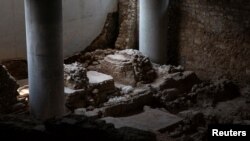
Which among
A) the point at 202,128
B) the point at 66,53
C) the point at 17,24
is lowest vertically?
the point at 202,128

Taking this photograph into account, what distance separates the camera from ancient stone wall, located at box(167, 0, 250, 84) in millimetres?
12844

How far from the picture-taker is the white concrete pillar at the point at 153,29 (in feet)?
44.2

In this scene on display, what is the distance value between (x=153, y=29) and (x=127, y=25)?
4.26 feet

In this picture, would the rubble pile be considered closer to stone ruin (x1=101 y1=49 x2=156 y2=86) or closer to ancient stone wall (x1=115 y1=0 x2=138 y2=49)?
stone ruin (x1=101 y1=49 x2=156 y2=86)

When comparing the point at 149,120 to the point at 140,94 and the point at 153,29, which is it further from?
the point at 153,29

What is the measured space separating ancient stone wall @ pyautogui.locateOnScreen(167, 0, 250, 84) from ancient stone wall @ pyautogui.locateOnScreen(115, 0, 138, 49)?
3.34ft

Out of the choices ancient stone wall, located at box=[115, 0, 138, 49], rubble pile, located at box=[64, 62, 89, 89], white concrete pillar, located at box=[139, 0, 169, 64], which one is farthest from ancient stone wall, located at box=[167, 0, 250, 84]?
rubble pile, located at box=[64, 62, 89, 89]

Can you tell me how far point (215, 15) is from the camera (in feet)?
43.3

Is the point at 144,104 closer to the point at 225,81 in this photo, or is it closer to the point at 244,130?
the point at 225,81

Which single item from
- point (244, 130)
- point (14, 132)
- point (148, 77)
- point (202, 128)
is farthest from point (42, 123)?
point (148, 77)

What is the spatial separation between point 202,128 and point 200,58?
346 centimetres

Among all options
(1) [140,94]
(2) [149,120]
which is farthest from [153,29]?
(2) [149,120]

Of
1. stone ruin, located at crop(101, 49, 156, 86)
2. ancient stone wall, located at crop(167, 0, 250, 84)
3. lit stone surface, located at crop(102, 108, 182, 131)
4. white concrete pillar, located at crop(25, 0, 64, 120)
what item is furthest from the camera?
stone ruin, located at crop(101, 49, 156, 86)

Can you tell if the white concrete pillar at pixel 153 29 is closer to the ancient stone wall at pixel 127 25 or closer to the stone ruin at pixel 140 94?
the stone ruin at pixel 140 94
